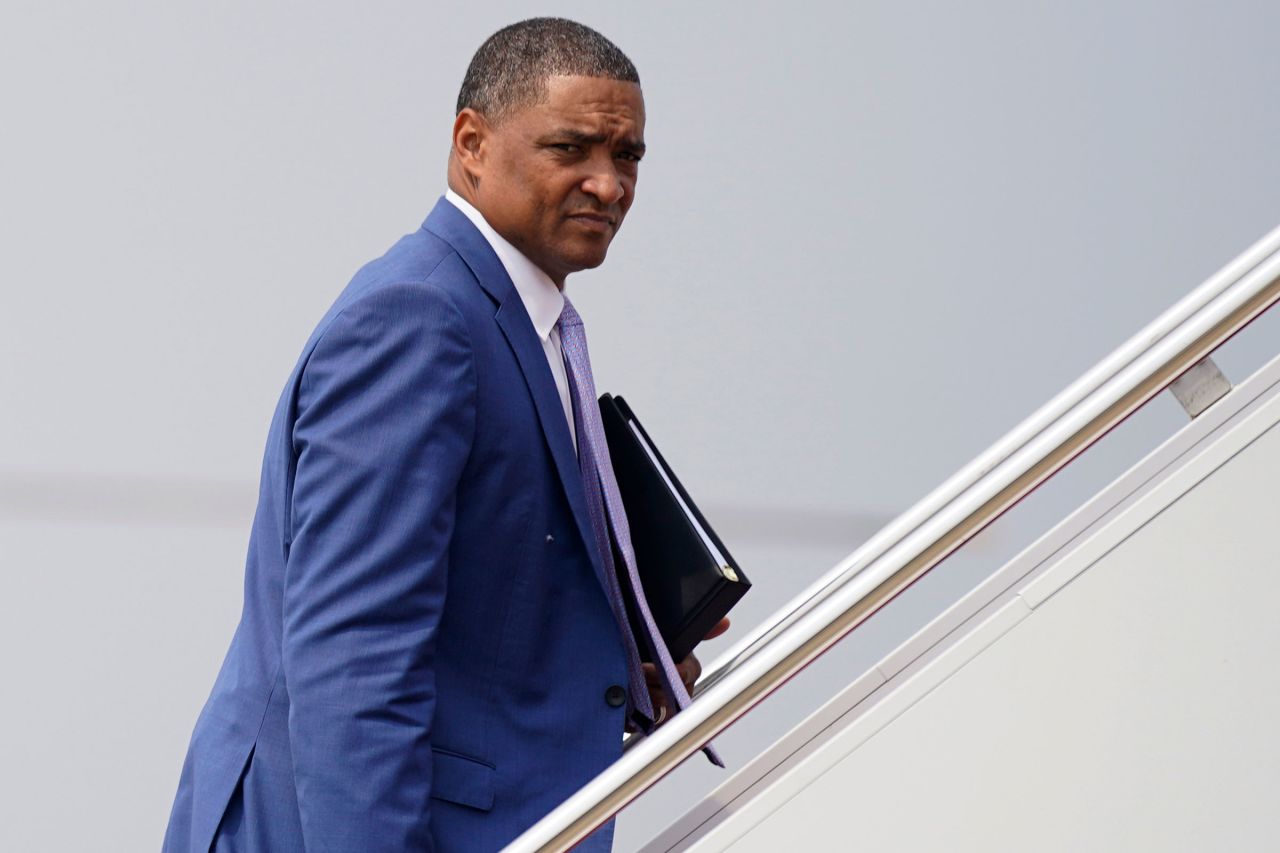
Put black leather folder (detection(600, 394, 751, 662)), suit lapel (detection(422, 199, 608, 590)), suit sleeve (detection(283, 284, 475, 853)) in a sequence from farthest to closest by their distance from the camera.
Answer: black leather folder (detection(600, 394, 751, 662)), suit lapel (detection(422, 199, 608, 590)), suit sleeve (detection(283, 284, 475, 853))

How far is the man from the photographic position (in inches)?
42.7

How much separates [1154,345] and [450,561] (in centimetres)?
56

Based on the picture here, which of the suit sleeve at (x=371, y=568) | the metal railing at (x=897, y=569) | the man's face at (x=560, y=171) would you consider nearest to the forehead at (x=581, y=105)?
the man's face at (x=560, y=171)

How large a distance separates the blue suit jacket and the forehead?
0.12 meters

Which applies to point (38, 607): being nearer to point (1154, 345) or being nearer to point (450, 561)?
point (450, 561)

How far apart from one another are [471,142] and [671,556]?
398mm

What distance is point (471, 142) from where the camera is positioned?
4.33ft

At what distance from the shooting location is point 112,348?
293 cm

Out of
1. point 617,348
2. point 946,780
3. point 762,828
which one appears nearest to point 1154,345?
point 946,780

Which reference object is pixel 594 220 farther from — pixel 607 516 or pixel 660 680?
pixel 660 680

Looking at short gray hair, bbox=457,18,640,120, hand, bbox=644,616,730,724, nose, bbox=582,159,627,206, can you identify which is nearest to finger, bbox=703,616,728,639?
hand, bbox=644,616,730,724

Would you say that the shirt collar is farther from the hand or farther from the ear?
the hand

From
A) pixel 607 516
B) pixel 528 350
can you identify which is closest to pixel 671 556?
pixel 607 516

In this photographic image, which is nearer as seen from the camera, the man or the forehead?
the man
